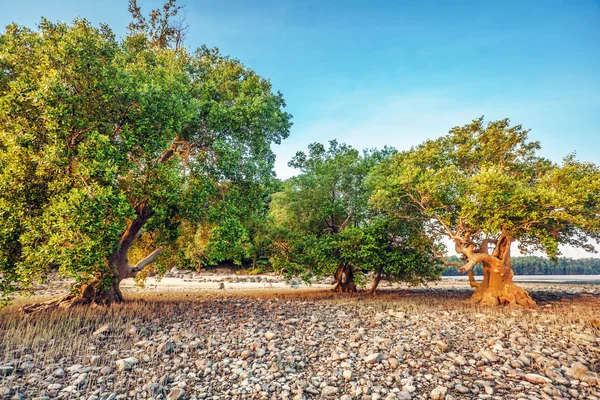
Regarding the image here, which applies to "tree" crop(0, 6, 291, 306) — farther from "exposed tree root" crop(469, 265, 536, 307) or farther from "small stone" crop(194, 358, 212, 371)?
"exposed tree root" crop(469, 265, 536, 307)

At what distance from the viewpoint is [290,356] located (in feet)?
31.2

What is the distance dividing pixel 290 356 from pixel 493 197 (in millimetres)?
12863

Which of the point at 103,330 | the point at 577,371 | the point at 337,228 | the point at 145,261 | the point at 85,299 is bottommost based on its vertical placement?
the point at 577,371

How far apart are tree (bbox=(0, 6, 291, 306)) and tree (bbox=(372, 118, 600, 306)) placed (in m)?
9.52

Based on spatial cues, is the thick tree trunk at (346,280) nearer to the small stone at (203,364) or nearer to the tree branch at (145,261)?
the tree branch at (145,261)

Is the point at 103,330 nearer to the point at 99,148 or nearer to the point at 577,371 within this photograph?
the point at 99,148

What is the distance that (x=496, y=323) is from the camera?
44.7 ft

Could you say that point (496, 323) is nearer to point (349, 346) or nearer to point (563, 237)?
point (349, 346)

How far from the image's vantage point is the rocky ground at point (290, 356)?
747cm

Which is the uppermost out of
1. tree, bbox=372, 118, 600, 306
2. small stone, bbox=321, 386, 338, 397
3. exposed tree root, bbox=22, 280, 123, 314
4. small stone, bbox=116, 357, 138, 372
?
tree, bbox=372, 118, 600, 306

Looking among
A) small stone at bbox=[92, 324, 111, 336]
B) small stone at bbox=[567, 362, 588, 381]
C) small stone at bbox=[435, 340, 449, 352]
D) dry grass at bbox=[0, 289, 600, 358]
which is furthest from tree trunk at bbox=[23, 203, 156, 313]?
small stone at bbox=[567, 362, 588, 381]

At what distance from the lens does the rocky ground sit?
24.5 ft

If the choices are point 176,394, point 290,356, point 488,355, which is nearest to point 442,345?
point 488,355

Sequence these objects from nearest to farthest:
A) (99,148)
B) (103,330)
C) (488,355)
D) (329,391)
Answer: (329,391), (488,355), (103,330), (99,148)
